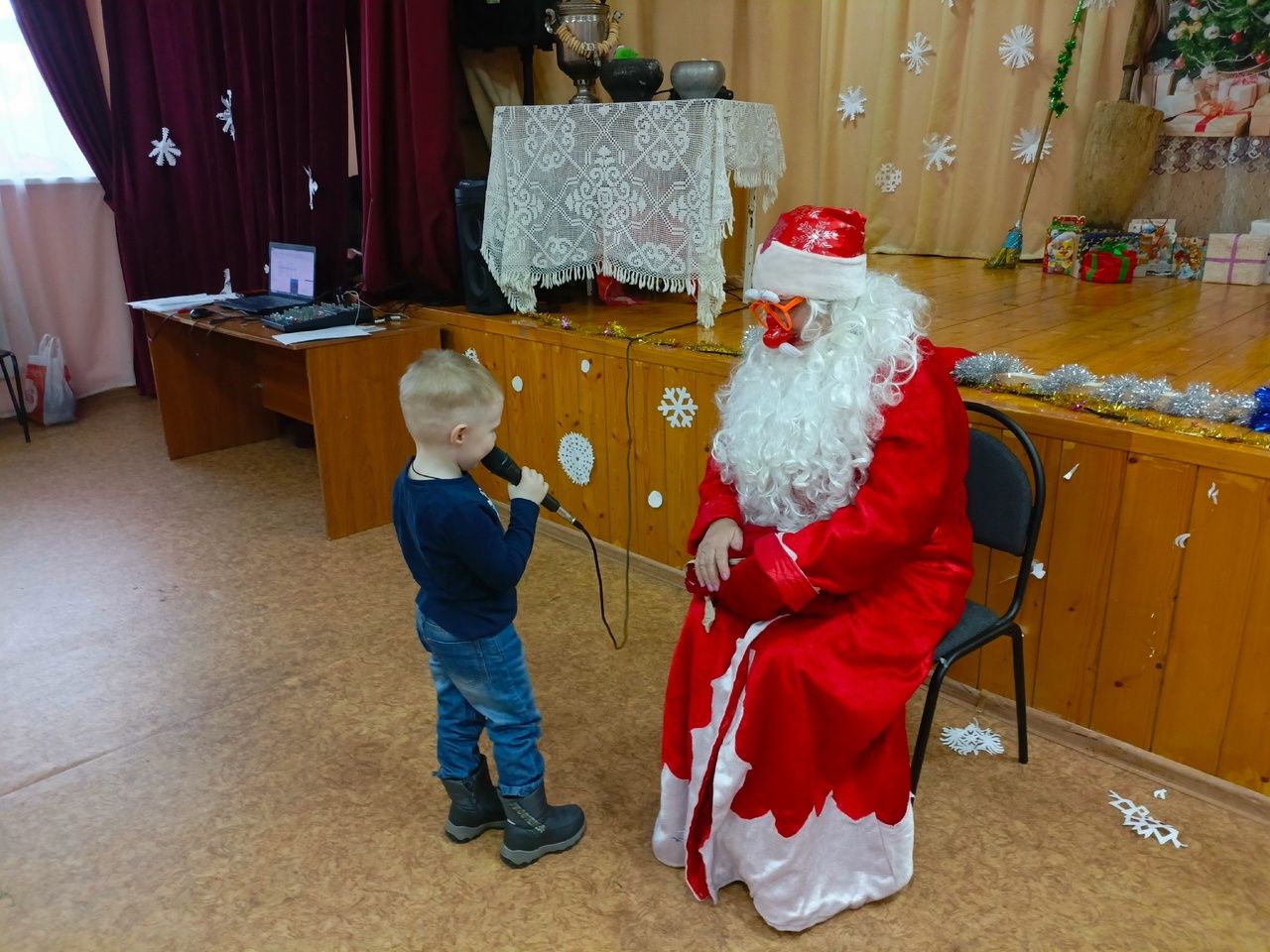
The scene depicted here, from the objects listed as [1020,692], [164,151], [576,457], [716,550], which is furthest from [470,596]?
[164,151]

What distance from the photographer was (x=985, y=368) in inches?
75.7

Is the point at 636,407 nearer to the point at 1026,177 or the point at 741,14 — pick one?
the point at 741,14

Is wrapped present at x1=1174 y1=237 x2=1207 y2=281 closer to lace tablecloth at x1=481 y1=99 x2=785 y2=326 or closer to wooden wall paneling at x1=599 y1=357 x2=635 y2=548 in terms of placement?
lace tablecloth at x1=481 y1=99 x2=785 y2=326

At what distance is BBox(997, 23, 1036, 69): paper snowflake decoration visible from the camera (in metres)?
3.80

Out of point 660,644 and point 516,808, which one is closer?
point 516,808

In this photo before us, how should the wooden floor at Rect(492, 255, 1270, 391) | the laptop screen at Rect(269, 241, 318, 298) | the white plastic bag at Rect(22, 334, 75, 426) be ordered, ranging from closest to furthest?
the wooden floor at Rect(492, 255, 1270, 391)
the laptop screen at Rect(269, 241, 318, 298)
the white plastic bag at Rect(22, 334, 75, 426)

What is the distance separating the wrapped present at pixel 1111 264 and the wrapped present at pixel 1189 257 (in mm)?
204

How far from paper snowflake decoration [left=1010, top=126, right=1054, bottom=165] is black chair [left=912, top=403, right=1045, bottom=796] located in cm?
274

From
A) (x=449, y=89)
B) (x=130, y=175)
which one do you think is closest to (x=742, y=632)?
(x=449, y=89)

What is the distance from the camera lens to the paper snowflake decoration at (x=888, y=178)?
172 inches

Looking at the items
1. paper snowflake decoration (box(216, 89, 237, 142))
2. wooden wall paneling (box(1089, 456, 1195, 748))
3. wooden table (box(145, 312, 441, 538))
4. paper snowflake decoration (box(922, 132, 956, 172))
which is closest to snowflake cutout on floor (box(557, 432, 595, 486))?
wooden table (box(145, 312, 441, 538))

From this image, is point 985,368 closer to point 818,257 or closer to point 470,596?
point 818,257

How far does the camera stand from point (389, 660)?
2.25 meters

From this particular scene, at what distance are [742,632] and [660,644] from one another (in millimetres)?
868
